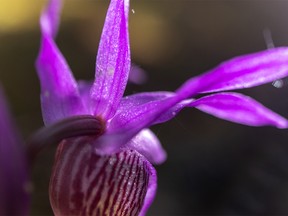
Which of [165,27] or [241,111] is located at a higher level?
[241,111]

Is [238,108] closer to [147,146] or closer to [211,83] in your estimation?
[211,83]

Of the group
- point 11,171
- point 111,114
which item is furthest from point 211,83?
point 11,171

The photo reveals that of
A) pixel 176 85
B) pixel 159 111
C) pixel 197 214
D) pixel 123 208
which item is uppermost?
pixel 159 111

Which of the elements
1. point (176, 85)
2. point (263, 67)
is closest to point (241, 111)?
point (263, 67)

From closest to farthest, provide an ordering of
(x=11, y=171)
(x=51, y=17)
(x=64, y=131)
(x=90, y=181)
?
1. (x=11, y=171)
2. (x=64, y=131)
3. (x=90, y=181)
4. (x=51, y=17)

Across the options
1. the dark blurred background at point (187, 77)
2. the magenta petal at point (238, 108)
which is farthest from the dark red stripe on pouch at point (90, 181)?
the dark blurred background at point (187, 77)

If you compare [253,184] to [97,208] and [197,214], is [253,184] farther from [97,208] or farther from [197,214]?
[97,208]

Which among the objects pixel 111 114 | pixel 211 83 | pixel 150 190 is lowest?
pixel 150 190
